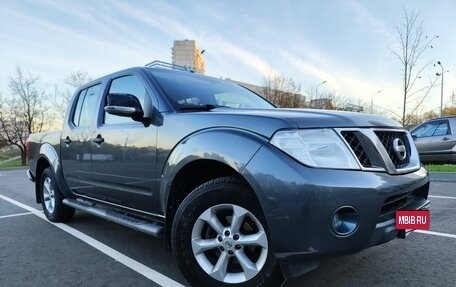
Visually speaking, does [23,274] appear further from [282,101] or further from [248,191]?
[282,101]

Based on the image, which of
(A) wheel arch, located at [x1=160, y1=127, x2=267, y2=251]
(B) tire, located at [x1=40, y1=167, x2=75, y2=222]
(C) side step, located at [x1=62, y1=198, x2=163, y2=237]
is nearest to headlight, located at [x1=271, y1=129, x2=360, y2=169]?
(A) wheel arch, located at [x1=160, y1=127, x2=267, y2=251]

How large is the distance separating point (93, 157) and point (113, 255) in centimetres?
103

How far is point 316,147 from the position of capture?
7.80 feet

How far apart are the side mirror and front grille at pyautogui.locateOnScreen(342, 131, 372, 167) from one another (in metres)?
1.70

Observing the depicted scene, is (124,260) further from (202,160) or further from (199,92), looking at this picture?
(199,92)

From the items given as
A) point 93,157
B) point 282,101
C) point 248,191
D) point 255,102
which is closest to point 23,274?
point 93,157

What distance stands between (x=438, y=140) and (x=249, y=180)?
10507 mm

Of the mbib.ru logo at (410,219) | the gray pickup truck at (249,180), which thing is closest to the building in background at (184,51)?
the gray pickup truck at (249,180)

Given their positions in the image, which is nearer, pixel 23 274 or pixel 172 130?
pixel 172 130

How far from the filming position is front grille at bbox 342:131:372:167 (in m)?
2.44

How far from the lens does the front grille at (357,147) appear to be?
8.02 feet

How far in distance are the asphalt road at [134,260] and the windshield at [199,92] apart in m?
1.49

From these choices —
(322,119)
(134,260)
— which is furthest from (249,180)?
(134,260)

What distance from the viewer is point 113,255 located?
3.84 metres
